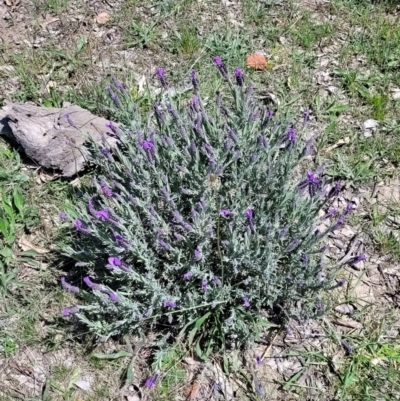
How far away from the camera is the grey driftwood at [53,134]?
160 inches

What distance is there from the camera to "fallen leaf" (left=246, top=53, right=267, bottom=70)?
4.70m

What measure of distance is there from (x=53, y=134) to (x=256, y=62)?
6.08 ft

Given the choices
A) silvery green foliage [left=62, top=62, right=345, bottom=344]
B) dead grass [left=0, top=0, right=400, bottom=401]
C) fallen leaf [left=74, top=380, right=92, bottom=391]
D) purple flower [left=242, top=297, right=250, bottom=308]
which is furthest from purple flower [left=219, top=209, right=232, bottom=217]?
fallen leaf [left=74, top=380, right=92, bottom=391]

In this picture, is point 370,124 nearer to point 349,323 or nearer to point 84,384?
point 349,323

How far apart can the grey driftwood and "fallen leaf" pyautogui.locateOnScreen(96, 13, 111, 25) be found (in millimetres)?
1364

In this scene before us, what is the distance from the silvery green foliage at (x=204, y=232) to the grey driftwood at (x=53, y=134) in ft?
2.57

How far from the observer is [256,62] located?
471 centimetres

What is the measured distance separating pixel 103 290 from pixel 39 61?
9.27 feet

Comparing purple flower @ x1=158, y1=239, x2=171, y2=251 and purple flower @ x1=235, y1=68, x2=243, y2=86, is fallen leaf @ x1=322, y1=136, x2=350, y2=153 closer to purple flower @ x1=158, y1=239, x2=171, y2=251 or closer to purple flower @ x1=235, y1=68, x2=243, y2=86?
purple flower @ x1=235, y1=68, x2=243, y2=86

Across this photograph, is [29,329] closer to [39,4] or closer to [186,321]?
[186,321]

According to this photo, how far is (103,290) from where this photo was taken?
2.84m

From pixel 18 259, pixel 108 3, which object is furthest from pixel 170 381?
pixel 108 3

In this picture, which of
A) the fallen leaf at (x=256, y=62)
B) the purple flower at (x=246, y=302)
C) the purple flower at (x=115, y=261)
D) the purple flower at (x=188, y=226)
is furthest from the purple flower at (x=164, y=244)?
the fallen leaf at (x=256, y=62)

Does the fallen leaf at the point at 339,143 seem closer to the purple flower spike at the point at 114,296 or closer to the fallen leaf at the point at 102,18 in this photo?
the purple flower spike at the point at 114,296
